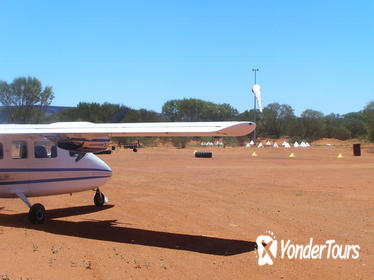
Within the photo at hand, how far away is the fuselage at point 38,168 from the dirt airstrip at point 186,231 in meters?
0.94

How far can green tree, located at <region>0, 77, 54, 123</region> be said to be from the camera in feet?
188

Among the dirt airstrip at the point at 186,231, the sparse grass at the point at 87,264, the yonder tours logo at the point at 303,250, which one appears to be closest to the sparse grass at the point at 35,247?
the dirt airstrip at the point at 186,231

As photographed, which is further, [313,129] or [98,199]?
[313,129]

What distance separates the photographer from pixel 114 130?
969 centimetres

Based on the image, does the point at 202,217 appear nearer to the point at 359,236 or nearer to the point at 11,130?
the point at 359,236

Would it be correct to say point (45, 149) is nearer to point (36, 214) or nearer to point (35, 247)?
point (36, 214)

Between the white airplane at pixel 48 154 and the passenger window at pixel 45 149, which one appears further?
the passenger window at pixel 45 149

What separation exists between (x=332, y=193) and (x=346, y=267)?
9.96 meters

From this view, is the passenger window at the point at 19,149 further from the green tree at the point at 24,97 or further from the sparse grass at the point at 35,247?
the green tree at the point at 24,97

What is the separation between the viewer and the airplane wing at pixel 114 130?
840 cm

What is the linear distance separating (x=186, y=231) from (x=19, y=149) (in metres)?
5.00

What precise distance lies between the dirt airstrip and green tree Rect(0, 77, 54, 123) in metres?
42.1

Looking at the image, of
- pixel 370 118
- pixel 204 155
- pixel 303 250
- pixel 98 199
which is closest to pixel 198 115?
pixel 370 118

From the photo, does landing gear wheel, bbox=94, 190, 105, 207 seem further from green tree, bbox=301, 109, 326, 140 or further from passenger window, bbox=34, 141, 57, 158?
green tree, bbox=301, 109, 326, 140
